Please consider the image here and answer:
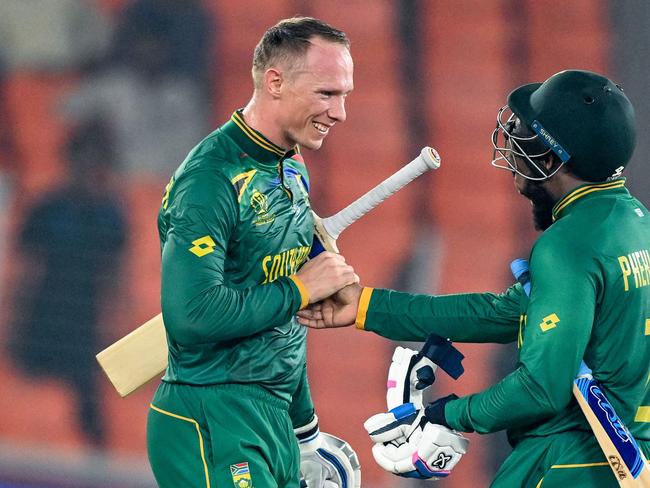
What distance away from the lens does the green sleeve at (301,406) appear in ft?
10.2

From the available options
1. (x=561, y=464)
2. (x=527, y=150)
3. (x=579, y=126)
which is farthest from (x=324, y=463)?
(x=579, y=126)

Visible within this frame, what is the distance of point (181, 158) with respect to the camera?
5215 millimetres

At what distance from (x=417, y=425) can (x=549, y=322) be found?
0.50 m

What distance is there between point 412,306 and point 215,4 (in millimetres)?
2520

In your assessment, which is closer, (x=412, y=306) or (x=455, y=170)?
(x=412, y=306)

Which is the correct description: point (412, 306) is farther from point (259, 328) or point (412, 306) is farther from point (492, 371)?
point (492, 371)

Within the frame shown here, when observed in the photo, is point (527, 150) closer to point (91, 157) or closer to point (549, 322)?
point (549, 322)

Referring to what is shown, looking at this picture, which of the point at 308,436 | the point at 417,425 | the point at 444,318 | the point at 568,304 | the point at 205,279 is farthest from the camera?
the point at 308,436

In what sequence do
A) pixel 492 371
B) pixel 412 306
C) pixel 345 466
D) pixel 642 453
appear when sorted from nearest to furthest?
1. pixel 642 453
2. pixel 412 306
3. pixel 345 466
4. pixel 492 371

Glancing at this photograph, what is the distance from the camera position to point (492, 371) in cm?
469

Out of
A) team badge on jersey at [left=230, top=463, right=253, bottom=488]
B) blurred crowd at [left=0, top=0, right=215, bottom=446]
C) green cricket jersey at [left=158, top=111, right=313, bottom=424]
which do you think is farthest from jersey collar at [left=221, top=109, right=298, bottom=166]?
blurred crowd at [left=0, top=0, right=215, bottom=446]

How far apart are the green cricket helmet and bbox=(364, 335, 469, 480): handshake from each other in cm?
53

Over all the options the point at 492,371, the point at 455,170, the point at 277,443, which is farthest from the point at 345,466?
the point at 455,170

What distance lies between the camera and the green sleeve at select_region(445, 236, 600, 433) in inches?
97.9
